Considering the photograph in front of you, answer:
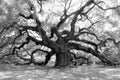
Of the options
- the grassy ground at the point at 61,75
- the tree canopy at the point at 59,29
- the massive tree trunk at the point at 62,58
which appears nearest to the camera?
the grassy ground at the point at 61,75

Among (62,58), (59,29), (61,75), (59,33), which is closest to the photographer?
(61,75)

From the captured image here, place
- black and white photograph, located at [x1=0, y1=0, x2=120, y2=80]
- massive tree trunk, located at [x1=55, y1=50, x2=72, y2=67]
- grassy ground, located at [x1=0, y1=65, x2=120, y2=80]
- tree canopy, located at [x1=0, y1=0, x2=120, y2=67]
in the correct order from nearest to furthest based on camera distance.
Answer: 1. grassy ground, located at [x1=0, y1=65, x2=120, y2=80]
2. black and white photograph, located at [x1=0, y1=0, x2=120, y2=80]
3. tree canopy, located at [x1=0, y1=0, x2=120, y2=67]
4. massive tree trunk, located at [x1=55, y1=50, x2=72, y2=67]

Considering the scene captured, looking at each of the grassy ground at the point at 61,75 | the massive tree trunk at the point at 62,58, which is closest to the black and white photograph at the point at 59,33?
the massive tree trunk at the point at 62,58

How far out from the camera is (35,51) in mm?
14375

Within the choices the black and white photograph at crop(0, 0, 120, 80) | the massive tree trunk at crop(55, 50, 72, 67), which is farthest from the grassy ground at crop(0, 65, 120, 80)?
the massive tree trunk at crop(55, 50, 72, 67)

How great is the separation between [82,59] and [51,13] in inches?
198

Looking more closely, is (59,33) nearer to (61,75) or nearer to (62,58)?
(62,58)

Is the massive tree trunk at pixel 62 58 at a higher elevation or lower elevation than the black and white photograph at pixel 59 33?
lower

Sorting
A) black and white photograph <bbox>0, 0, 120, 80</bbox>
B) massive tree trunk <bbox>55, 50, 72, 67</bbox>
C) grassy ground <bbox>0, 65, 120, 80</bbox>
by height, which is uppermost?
black and white photograph <bbox>0, 0, 120, 80</bbox>

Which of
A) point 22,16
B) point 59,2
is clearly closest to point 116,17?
point 59,2

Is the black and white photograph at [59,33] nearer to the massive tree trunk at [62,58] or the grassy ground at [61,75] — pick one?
the massive tree trunk at [62,58]

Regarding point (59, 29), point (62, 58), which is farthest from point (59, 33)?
point (62, 58)

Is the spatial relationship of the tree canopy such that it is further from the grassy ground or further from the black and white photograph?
the grassy ground

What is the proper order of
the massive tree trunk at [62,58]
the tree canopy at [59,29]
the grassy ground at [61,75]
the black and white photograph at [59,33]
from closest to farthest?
1. the grassy ground at [61,75]
2. the black and white photograph at [59,33]
3. the tree canopy at [59,29]
4. the massive tree trunk at [62,58]
